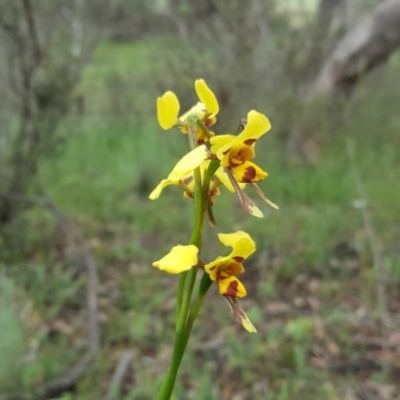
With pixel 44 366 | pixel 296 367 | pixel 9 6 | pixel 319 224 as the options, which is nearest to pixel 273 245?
pixel 319 224

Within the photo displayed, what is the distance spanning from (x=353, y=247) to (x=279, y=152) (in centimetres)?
206

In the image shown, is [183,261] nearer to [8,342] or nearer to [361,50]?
[8,342]

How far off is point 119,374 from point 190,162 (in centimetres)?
220

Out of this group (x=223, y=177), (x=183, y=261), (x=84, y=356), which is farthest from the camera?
(x=84, y=356)

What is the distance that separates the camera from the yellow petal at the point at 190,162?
78 centimetres

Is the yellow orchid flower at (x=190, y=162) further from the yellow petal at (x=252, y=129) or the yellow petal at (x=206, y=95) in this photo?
the yellow petal at (x=206, y=95)

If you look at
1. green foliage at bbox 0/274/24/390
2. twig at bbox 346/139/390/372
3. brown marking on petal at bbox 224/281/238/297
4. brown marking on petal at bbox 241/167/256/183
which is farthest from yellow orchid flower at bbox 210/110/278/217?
green foliage at bbox 0/274/24/390

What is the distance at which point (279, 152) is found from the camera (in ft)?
19.7

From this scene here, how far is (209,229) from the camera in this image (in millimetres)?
3656

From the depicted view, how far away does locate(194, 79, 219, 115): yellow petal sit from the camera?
91 centimetres

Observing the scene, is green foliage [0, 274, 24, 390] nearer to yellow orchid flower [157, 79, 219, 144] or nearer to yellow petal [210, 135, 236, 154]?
yellow orchid flower [157, 79, 219, 144]

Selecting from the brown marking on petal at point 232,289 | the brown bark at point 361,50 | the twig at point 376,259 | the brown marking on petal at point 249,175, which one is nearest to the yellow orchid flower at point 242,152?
the brown marking on petal at point 249,175

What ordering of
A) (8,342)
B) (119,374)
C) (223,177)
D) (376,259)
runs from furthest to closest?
(119,374) < (376,259) < (8,342) < (223,177)

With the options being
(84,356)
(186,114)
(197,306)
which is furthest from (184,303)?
(84,356)
